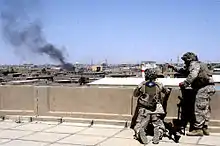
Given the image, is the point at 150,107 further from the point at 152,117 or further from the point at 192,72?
the point at 192,72

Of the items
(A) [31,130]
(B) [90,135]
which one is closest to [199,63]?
(B) [90,135]

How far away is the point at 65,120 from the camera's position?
31.2 feet

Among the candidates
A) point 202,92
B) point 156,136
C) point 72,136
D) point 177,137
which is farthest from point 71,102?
point 202,92

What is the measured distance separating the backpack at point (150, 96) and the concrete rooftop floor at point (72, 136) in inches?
29.0

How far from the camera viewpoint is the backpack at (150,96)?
24.9 ft

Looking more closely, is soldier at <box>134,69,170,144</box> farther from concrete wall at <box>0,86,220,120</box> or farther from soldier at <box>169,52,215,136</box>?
concrete wall at <box>0,86,220,120</box>

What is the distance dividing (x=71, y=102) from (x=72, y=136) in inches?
71.4

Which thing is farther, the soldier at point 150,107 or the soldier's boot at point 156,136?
the soldier at point 150,107

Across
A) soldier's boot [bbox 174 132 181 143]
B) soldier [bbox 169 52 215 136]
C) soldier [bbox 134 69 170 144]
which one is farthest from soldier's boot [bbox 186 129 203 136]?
soldier [bbox 134 69 170 144]

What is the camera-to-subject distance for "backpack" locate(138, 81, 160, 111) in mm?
7590

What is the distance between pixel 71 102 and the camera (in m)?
9.59

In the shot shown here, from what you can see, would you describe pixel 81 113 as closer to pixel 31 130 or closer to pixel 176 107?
pixel 31 130

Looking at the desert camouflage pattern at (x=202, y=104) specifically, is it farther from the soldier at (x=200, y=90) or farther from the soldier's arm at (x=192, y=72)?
the soldier's arm at (x=192, y=72)

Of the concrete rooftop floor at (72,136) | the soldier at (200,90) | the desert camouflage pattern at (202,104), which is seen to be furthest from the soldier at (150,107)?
the desert camouflage pattern at (202,104)
